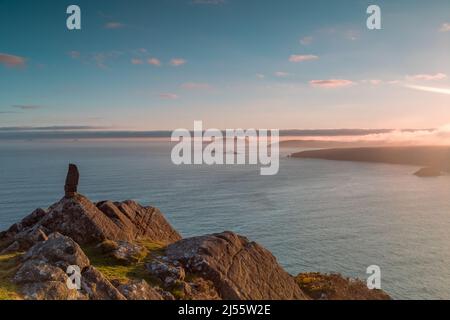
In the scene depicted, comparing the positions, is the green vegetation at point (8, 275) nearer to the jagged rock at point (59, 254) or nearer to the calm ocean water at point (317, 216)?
the jagged rock at point (59, 254)

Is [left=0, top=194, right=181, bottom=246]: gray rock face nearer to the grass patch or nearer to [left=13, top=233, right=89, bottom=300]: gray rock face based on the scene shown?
the grass patch

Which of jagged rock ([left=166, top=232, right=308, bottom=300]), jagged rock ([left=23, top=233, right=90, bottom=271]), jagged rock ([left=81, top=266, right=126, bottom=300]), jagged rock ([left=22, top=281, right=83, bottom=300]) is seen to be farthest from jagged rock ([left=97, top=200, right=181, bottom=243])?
jagged rock ([left=22, top=281, right=83, bottom=300])

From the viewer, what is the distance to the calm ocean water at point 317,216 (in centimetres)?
7038

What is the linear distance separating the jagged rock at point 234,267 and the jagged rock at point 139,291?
4355 millimetres

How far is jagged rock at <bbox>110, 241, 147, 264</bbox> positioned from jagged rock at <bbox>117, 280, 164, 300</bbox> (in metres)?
4.33

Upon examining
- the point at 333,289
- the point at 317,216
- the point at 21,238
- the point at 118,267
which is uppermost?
the point at 21,238

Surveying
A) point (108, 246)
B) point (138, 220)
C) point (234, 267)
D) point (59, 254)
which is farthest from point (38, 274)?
point (138, 220)

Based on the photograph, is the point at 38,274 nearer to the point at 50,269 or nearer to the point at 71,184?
the point at 50,269

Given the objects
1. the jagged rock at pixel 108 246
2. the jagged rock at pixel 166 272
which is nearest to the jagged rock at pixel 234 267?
the jagged rock at pixel 166 272

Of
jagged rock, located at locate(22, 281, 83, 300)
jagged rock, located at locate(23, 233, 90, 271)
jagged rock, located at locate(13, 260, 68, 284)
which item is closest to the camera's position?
jagged rock, located at locate(22, 281, 83, 300)

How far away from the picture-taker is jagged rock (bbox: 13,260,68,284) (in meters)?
18.8

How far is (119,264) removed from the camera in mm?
25375

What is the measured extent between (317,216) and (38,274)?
98648mm

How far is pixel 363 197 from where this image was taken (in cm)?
14988
